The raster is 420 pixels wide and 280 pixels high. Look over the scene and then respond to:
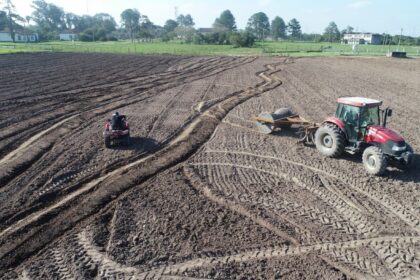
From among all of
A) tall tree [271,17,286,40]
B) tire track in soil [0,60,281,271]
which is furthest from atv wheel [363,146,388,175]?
tall tree [271,17,286,40]

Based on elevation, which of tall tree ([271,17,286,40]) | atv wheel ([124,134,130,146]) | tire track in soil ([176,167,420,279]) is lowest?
tire track in soil ([176,167,420,279])

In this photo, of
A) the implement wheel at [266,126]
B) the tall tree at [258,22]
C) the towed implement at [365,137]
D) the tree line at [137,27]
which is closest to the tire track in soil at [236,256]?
the towed implement at [365,137]

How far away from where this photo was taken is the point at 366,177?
10.8 m

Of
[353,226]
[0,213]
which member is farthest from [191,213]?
[0,213]

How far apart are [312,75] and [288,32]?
14918 centimetres

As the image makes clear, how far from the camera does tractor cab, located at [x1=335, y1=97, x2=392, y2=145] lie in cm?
1119

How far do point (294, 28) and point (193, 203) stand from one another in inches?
6869

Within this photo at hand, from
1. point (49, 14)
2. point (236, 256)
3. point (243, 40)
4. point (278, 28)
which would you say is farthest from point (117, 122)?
point (49, 14)

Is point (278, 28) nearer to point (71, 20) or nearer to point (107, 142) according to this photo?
point (71, 20)

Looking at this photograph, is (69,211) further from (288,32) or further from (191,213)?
(288,32)

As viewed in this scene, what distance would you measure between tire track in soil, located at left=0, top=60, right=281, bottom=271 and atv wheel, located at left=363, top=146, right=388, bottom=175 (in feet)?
18.3

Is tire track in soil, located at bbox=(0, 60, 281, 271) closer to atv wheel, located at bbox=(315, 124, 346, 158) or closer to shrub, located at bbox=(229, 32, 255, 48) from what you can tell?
atv wheel, located at bbox=(315, 124, 346, 158)

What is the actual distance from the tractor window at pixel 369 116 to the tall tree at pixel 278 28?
6387 inches

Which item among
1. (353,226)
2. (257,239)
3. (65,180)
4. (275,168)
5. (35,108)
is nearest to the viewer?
(257,239)
